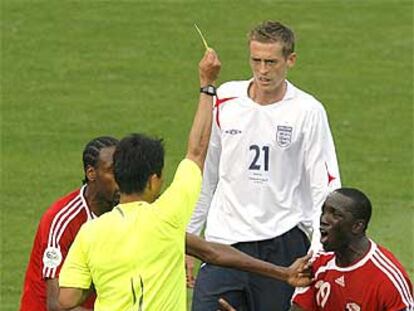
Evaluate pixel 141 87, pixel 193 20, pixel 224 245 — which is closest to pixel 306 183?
pixel 224 245

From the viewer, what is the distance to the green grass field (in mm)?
19000

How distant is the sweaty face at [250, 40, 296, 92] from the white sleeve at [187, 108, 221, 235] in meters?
0.47

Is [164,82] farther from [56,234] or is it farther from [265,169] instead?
[56,234]

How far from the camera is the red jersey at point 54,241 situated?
995cm

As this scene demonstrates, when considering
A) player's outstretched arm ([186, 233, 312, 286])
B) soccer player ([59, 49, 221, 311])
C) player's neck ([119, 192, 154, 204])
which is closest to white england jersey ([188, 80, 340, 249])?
player's outstretched arm ([186, 233, 312, 286])

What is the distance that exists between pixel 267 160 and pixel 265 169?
0.06 metres

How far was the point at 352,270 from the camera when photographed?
9492 mm

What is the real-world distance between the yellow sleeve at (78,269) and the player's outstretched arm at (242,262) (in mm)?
1182

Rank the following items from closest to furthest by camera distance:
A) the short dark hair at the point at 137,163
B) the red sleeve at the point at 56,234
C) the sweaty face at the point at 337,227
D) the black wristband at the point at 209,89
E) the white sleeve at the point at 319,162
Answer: the short dark hair at the point at 137,163, the sweaty face at the point at 337,227, the black wristband at the point at 209,89, the red sleeve at the point at 56,234, the white sleeve at the point at 319,162

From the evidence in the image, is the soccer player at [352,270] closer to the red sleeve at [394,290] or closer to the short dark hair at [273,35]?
the red sleeve at [394,290]

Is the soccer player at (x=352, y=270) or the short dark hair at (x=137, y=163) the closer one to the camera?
the short dark hair at (x=137, y=163)

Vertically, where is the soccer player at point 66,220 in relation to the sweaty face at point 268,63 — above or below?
below

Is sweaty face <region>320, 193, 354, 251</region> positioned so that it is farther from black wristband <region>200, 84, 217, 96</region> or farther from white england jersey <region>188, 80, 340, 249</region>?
white england jersey <region>188, 80, 340, 249</region>

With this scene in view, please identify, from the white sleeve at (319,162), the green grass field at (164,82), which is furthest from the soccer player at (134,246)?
the green grass field at (164,82)
